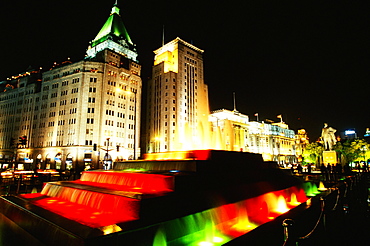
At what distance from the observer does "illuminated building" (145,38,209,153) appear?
81.9 metres

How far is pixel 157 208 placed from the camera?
7.28 meters

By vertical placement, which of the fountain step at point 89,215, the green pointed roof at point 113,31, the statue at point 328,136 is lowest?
the fountain step at point 89,215

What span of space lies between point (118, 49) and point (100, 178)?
264ft

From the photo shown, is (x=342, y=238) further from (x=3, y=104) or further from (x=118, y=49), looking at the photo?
(x=3, y=104)

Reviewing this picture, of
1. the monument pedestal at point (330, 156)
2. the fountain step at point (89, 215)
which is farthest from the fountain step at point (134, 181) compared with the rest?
the monument pedestal at point (330, 156)

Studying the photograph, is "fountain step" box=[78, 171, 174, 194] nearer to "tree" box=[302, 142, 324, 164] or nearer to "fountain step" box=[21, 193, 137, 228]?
"fountain step" box=[21, 193, 137, 228]

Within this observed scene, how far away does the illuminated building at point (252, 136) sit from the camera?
4323 inches

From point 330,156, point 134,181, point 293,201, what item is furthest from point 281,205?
point 330,156

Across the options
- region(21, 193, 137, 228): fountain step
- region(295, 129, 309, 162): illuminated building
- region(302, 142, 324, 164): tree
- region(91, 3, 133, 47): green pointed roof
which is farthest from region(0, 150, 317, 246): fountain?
region(295, 129, 309, 162): illuminated building

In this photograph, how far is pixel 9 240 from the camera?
23.1 feet

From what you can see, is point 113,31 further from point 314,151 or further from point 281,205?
point 281,205

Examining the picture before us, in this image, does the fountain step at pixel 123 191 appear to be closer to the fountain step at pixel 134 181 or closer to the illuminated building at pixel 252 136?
the fountain step at pixel 134 181

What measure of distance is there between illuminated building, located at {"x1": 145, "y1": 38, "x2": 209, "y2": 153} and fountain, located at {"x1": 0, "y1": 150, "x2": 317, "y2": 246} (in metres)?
65.1

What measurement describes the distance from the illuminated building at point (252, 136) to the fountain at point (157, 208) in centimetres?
8162
